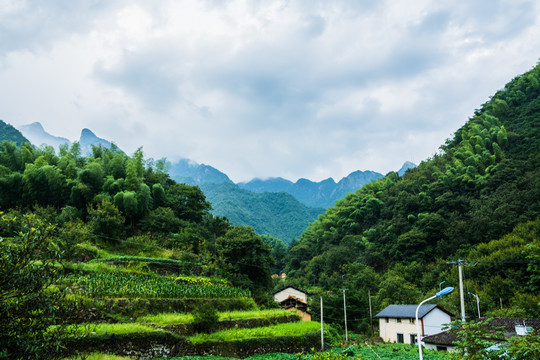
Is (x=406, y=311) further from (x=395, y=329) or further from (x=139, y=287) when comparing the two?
(x=139, y=287)

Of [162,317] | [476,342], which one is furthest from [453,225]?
[476,342]

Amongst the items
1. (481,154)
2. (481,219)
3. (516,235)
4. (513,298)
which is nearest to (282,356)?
(513,298)

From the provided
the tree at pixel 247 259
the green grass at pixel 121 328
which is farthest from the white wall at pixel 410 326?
the green grass at pixel 121 328

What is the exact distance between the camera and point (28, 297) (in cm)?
482

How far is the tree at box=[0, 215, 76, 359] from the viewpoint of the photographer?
4.62 m

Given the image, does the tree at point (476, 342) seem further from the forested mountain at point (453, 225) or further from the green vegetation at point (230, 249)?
the forested mountain at point (453, 225)

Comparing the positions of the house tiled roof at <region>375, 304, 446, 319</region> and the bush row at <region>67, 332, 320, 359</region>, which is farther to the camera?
the house tiled roof at <region>375, 304, 446, 319</region>

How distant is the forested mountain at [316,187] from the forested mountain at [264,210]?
163ft

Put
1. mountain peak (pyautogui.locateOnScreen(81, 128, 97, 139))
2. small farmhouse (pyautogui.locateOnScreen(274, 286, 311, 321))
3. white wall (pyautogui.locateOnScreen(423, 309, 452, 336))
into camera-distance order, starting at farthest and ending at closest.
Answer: mountain peak (pyautogui.locateOnScreen(81, 128, 97, 139)), small farmhouse (pyautogui.locateOnScreen(274, 286, 311, 321)), white wall (pyautogui.locateOnScreen(423, 309, 452, 336))

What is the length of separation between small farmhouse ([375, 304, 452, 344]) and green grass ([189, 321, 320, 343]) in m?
8.74

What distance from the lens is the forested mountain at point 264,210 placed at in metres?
91.4

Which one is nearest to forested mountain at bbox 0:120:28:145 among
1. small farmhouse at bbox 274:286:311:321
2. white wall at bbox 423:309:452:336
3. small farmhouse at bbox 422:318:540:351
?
small farmhouse at bbox 274:286:311:321

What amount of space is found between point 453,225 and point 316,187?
150 metres

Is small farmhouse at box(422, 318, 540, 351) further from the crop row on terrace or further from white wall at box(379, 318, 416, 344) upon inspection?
the crop row on terrace
